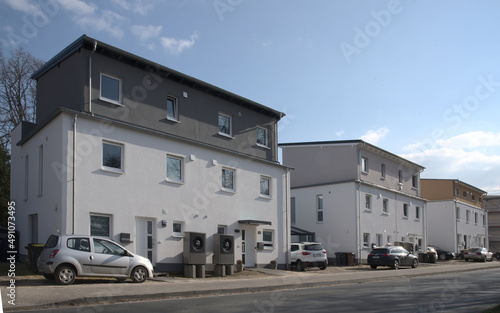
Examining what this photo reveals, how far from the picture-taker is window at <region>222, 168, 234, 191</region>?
2394 centimetres

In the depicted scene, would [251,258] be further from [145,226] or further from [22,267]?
[22,267]

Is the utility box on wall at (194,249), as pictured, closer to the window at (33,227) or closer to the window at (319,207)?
the window at (33,227)

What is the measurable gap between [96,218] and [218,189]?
6.71m

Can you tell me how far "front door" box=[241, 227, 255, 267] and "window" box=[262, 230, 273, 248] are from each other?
980 millimetres

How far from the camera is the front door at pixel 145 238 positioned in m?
19.5

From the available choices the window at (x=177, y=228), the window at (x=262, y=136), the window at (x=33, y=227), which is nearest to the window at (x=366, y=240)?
the window at (x=262, y=136)

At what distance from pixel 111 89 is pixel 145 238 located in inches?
244

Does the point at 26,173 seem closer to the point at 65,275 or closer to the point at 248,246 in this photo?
the point at 65,275

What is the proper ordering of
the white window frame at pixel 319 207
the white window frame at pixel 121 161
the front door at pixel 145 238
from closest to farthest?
the white window frame at pixel 121 161, the front door at pixel 145 238, the white window frame at pixel 319 207

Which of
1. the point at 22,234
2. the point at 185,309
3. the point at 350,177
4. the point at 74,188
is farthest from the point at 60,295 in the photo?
the point at 350,177

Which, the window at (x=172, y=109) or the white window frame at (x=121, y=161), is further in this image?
the window at (x=172, y=109)

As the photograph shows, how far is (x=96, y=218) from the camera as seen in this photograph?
18.1 metres

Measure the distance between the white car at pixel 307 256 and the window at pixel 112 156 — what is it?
12.0m

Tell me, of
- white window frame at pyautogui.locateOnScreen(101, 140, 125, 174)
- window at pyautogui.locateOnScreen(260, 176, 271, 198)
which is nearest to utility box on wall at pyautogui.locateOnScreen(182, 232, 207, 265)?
white window frame at pyautogui.locateOnScreen(101, 140, 125, 174)
